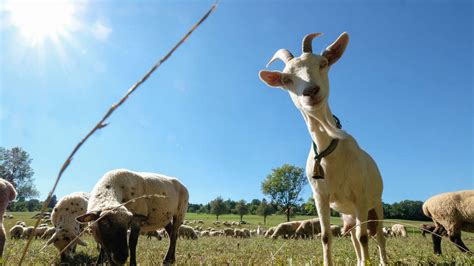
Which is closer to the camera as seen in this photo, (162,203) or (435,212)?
(162,203)

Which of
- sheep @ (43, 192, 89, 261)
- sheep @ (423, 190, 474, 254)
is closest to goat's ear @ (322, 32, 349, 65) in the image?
sheep @ (43, 192, 89, 261)

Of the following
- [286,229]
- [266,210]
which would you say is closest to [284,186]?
[266,210]

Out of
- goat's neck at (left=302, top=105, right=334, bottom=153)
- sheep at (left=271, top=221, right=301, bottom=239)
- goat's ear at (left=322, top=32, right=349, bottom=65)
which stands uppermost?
goat's ear at (left=322, top=32, right=349, bottom=65)

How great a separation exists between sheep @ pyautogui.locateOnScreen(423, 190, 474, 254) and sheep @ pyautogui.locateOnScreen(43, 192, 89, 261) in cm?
1096

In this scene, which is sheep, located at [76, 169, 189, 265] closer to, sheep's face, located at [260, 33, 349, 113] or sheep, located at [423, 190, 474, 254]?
sheep's face, located at [260, 33, 349, 113]

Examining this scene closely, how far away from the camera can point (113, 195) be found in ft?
22.1

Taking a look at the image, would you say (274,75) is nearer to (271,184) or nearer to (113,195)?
(113,195)

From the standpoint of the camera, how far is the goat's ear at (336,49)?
4395mm

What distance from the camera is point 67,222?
8711 mm

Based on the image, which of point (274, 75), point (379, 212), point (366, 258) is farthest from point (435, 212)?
point (274, 75)

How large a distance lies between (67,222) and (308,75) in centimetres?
793

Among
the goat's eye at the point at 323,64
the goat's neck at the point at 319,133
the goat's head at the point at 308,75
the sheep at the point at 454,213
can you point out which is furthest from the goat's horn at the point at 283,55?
the sheep at the point at 454,213

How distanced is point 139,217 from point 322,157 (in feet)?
13.4

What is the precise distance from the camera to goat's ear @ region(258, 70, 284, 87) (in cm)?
436
